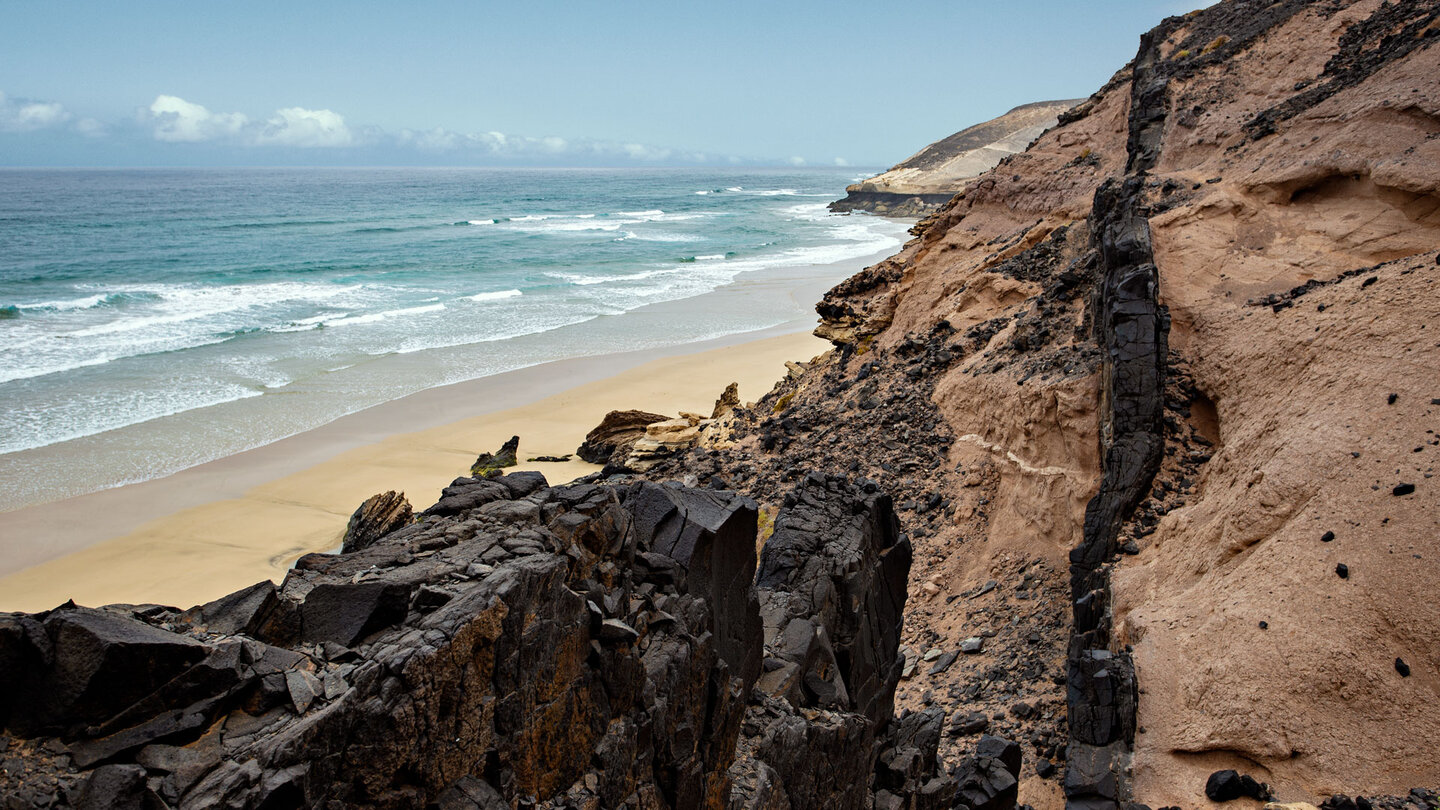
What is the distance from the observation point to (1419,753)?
7.01 m

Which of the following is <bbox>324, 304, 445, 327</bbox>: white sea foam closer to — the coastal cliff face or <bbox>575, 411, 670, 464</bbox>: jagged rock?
<bbox>575, 411, 670, 464</bbox>: jagged rock

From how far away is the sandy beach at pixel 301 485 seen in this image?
15898 millimetres

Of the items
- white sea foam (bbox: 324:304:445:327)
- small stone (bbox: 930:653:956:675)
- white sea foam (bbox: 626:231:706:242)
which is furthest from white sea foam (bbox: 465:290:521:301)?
small stone (bbox: 930:653:956:675)

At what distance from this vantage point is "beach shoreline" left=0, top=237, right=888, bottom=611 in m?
16.0

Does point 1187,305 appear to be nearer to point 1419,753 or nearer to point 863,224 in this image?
point 1419,753

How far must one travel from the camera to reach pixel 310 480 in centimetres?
2025

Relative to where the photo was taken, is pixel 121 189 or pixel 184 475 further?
pixel 121 189

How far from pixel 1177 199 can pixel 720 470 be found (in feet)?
29.0

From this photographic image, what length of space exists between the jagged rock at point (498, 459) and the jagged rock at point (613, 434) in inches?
61.4

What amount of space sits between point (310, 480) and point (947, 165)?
312 feet

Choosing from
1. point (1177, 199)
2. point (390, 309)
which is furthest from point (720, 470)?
point (390, 309)

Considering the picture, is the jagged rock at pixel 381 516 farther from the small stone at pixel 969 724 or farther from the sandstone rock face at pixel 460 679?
the small stone at pixel 969 724

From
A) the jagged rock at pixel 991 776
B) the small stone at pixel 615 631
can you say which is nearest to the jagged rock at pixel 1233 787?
the jagged rock at pixel 991 776

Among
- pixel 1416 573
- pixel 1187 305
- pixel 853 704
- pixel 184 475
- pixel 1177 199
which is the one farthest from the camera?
pixel 184 475
